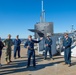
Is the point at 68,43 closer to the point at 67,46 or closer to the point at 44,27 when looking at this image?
the point at 67,46

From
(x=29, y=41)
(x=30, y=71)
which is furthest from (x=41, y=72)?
(x=29, y=41)

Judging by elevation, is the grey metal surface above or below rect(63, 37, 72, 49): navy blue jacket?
above

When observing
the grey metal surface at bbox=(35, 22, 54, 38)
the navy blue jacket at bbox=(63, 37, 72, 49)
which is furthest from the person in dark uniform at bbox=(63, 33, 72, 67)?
the grey metal surface at bbox=(35, 22, 54, 38)

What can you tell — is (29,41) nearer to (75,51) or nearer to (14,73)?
(14,73)

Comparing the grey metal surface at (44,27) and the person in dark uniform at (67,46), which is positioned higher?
the grey metal surface at (44,27)

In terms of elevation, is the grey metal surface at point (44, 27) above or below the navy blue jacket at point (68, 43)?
above

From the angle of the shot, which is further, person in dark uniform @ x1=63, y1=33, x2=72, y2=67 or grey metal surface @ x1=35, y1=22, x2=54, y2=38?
grey metal surface @ x1=35, y1=22, x2=54, y2=38

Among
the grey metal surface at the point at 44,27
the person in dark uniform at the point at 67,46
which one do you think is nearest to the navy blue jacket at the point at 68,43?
the person in dark uniform at the point at 67,46

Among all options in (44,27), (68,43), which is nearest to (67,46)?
(68,43)

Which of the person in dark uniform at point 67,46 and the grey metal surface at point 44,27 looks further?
the grey metal surface at point 44,27

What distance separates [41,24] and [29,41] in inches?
344

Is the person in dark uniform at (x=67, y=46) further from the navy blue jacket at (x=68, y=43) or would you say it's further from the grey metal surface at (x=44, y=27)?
the grey metal surface at (x=44, y=27)

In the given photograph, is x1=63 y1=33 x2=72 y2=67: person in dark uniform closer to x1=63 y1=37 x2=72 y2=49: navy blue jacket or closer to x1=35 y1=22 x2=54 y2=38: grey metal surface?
x1=63 y1=37 x2=72 y2=49: navy blue jacket

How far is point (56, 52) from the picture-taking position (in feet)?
56.2
